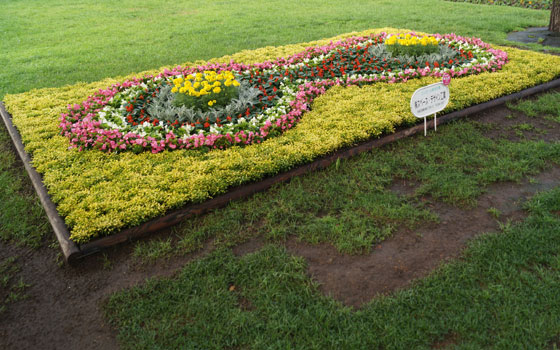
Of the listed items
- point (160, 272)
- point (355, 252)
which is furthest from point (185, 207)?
point (355, 252)

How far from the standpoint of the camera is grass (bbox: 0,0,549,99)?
31.2 ft

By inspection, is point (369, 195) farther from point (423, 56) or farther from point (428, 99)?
point (423, 56)

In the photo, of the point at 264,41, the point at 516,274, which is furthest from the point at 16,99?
the point at 516,274

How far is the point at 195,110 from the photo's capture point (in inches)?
223

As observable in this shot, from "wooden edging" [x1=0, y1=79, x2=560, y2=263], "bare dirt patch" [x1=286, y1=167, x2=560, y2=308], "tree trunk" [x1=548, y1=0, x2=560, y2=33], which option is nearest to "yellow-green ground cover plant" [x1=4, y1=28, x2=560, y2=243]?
"wooden edging" [x1=0, y1=79, x2=560, y2=263]

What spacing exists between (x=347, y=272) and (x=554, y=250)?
1711 millimetres

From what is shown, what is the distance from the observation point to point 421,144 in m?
5.03

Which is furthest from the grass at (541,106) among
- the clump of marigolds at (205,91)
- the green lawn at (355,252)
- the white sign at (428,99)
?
the clump of marigolds at (205,91)

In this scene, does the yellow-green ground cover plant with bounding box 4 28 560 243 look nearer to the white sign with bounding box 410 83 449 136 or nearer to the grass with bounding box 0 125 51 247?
the grass with bounding box 0 125 51 247

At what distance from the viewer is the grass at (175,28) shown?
31.2ft

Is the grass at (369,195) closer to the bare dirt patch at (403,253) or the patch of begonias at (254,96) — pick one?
the bare dirt patch at (403,253)

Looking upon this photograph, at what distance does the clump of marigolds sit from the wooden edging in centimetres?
177

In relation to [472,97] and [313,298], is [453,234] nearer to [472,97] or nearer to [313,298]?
[313,298]

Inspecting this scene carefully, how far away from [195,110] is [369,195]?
2875 millimetres
